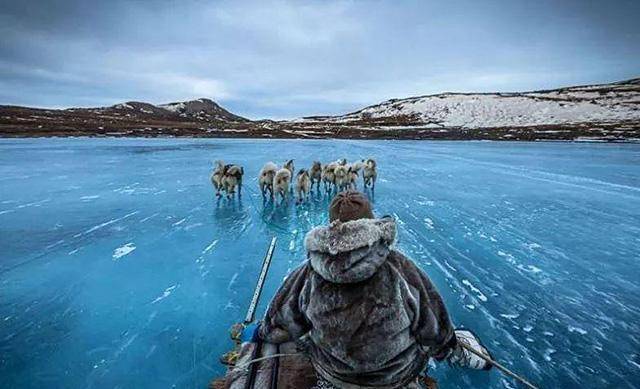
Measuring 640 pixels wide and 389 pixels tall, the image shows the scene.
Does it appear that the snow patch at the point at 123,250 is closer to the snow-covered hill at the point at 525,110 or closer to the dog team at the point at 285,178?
the dog team at the point at 285,178

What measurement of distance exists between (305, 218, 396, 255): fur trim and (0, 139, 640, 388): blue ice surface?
8.38 ft

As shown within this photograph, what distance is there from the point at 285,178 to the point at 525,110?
267ft

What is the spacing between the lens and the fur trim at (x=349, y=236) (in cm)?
202

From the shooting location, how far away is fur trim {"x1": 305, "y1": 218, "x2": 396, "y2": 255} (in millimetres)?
2016

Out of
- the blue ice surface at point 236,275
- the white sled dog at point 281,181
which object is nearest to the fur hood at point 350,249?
the blue ice surface at point 236,275

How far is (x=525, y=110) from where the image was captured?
3081 inches

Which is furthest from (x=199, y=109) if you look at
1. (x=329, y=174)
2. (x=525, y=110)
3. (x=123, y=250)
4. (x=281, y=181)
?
(x=123, y=250)

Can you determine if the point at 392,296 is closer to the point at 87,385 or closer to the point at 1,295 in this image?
the point at 87,385

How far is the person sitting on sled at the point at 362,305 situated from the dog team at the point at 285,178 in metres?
8.97

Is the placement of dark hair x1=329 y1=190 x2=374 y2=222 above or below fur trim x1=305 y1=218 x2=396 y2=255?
above

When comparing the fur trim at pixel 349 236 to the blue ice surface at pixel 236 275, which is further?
the blue ice surface at pixel 236 275

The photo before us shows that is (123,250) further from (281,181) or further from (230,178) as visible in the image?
(281,181)

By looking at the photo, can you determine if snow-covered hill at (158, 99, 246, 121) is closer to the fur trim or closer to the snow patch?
the snow patch

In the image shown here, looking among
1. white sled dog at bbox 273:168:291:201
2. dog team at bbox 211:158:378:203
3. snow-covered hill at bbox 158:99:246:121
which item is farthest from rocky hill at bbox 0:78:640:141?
snow-covered hill at bbox 158:99:246:121
